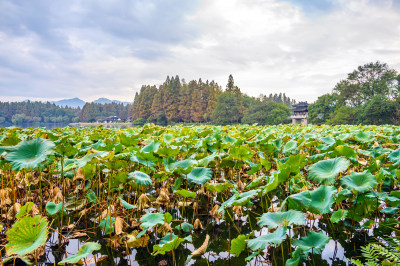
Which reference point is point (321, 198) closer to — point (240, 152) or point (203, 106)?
point (240, 152)

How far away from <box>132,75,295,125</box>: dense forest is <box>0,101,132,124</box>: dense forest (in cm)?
2433

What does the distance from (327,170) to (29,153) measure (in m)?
1.86

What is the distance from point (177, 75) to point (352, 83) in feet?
82.9

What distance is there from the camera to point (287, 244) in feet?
5.13

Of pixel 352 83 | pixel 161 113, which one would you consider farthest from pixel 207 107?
pixel 352 83

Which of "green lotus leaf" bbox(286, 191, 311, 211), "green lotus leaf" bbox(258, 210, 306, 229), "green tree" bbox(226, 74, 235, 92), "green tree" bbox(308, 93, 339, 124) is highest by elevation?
"green tree" bbox(226, 74, 235, 92)

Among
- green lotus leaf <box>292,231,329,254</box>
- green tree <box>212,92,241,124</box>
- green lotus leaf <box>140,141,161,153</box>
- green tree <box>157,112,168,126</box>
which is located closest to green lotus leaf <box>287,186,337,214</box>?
green lotus leaf <box>292,231,329,254</box>

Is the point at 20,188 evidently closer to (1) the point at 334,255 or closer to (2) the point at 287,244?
(2) the point at 287,244

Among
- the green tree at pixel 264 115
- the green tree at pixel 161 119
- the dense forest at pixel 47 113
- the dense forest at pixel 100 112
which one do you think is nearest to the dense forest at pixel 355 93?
the green tree at pixel 264 115

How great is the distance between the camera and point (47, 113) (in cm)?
5838

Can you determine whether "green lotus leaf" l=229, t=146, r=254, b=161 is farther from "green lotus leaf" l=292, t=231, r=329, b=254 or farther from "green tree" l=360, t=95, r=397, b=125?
"green tree" l=360, t=95, r=397, b=125

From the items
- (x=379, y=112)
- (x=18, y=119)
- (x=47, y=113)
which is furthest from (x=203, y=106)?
(x=47, y=113)

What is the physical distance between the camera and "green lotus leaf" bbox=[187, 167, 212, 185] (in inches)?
61.0

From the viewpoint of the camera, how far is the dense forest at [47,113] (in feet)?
170
